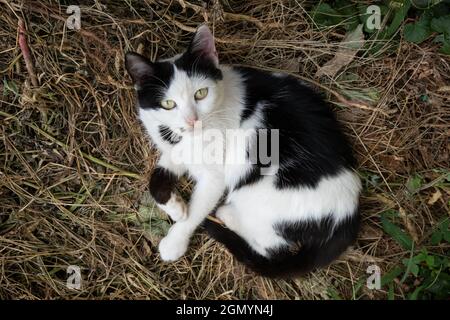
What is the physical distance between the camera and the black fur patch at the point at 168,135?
1.58 m

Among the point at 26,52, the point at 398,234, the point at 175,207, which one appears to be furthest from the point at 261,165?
the point at 26,52

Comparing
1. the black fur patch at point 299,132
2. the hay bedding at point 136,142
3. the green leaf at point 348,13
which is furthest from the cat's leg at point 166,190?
the green leaf at point 348,13

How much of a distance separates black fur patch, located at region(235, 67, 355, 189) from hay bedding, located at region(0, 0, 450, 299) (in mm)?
235

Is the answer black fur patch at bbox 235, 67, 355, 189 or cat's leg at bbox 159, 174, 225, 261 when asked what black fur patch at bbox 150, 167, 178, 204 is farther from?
black fur patch at bbox 235, 67, 355, 189

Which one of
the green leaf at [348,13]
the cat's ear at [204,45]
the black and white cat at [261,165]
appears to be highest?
the green leaf at [348,13]

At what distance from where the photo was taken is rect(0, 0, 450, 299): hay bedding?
1786mm

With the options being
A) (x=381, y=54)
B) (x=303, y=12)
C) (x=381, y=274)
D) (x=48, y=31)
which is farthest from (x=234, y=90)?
(x=381, y=274)

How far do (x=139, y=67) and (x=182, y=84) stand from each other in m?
0.16

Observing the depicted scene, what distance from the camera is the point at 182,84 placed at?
143 cm

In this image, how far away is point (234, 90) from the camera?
1.61 metres

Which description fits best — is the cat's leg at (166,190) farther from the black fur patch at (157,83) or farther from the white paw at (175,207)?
the black fur patch at (157,83)

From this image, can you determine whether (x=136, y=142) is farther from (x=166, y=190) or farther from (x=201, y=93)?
(x=201, y=93)

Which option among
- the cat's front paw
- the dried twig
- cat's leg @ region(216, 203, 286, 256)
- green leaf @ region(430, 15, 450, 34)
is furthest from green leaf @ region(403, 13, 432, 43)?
the dried twig

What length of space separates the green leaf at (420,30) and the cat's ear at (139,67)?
3.60 feet
